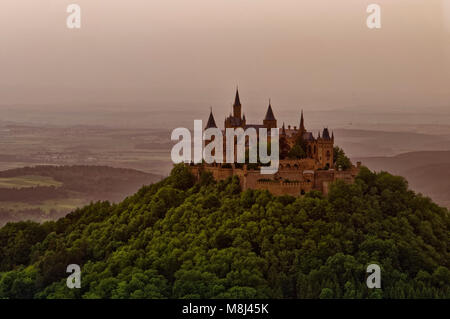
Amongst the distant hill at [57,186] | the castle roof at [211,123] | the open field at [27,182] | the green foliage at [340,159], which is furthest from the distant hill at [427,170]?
the open field at [27,182]

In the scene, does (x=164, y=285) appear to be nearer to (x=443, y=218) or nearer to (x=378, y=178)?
(x=378, y=178)

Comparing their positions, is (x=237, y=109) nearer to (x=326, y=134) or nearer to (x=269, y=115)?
(x=269, y=115)

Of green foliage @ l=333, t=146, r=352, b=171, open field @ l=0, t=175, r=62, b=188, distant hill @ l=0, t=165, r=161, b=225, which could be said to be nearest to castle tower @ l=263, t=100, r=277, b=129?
green foliage @ l=333, t=146, r=352, b=171

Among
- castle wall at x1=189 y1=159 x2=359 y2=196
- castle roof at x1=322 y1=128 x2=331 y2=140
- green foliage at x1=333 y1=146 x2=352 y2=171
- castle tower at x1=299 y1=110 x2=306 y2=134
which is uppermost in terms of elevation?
castle tower at x1=299 y1=110 x2=306 y2=134

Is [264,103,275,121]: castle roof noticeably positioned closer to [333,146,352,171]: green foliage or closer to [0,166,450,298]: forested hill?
[333,146,352,171]: green foliage

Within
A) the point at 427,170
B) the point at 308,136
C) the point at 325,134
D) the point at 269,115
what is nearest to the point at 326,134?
the point at 325,134
